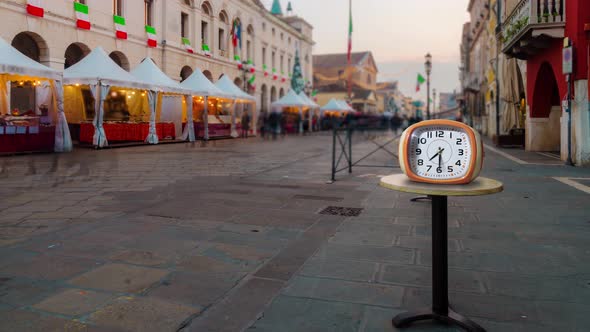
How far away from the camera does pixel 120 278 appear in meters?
3.26

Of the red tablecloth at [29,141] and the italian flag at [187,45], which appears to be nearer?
the red tablecloth at [29,141]

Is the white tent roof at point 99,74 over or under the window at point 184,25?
under

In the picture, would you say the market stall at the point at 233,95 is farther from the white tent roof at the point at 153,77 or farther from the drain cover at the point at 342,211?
the drain cover at the point at 342,211

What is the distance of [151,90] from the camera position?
18312 mm

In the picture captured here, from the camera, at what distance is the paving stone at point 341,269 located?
334 centimetres

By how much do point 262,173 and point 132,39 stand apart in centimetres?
1675

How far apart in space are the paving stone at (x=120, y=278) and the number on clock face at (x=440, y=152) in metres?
1.91

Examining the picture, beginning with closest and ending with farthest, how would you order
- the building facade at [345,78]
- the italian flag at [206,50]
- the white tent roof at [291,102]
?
the italian flag at [206,50] < the white tent roof at [291,102] < the building facade at [345,78]

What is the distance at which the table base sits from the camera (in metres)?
2.46

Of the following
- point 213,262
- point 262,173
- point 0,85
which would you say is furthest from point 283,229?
point 0,85

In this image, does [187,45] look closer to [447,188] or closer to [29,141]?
[29,141]

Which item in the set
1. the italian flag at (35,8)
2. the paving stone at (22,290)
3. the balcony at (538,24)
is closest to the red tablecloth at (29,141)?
the italian flag at (35,8)

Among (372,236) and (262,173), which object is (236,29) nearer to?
(262,173)

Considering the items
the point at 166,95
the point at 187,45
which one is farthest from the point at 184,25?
the point at 166,95
